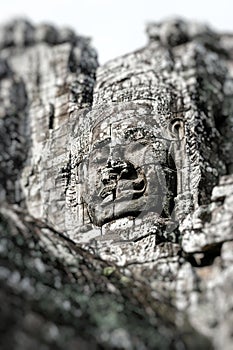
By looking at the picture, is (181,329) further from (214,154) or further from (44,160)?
(44,160)

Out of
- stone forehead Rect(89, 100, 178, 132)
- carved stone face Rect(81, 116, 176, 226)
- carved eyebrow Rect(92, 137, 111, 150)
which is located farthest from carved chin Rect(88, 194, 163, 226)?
stone forehead Rect(89, 100, 178, 132)

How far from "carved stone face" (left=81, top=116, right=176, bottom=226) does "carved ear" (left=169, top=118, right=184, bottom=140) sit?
0.29 metres

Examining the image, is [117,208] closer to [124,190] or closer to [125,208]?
[125,208]

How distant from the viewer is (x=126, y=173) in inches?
300

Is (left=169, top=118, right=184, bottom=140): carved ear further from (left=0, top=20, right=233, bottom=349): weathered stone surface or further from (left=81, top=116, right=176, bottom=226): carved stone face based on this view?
(left=81, top=116, right=176, bottom=226): carved stone face

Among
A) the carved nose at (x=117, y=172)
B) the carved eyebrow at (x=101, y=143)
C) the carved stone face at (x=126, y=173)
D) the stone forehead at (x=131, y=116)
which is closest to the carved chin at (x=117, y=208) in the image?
the carved stone face at (x=126, y=173)

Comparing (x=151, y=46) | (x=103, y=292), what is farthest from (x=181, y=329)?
(x=151, y=46)

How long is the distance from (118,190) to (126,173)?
0.67ft

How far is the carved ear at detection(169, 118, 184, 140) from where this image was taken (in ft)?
27.7

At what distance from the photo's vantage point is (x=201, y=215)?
6.60m

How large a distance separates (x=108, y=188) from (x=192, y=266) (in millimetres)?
1817

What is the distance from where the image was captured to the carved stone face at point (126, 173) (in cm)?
757

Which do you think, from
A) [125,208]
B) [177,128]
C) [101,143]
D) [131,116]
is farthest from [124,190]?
[177,128]

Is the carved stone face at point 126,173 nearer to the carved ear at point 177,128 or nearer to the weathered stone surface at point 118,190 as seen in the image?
the weathered stone surface at point 118,190
